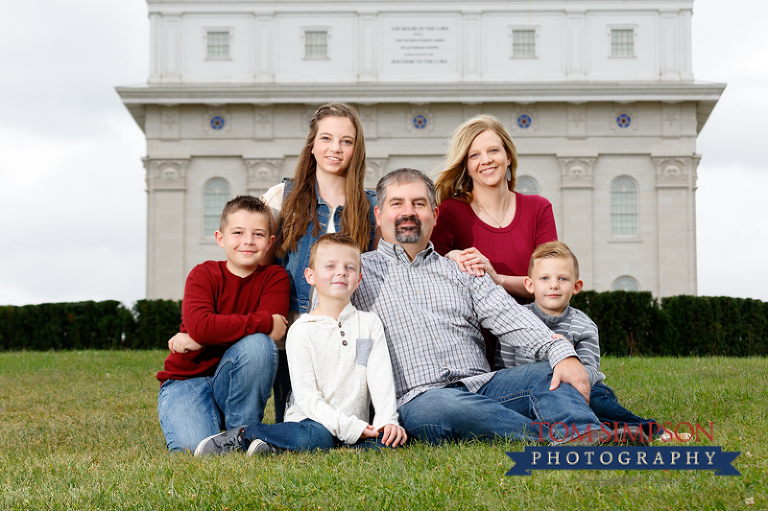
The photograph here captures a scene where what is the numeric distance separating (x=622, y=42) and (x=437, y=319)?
25.2m

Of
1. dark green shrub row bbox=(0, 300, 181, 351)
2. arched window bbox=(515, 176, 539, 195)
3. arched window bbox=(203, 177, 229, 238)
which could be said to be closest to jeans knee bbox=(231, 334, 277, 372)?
dark green shrub row bbox=(0, 300, 181, 351)

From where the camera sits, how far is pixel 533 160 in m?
25.9

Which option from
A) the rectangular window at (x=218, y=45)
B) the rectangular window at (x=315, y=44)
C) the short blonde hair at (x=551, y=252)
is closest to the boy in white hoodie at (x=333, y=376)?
the short blonde hair at (x=551, y=252)

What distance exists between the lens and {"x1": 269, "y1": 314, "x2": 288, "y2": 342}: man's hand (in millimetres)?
4227

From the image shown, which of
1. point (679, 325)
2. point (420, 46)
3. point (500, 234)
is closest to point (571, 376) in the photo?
point (500, 234)

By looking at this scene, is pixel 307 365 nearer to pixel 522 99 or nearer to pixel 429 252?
pixel 429 252

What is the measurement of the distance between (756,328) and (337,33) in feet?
58.7

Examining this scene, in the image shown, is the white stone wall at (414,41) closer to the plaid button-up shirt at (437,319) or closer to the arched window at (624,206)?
the arched window at (624,206)

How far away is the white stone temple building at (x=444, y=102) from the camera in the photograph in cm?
2528

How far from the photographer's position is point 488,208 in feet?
16.2

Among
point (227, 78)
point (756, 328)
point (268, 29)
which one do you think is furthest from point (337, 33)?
point (756, 328)

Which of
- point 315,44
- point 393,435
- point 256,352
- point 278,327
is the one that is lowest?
point 393,435

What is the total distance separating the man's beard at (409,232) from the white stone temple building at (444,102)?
2160 centimetres

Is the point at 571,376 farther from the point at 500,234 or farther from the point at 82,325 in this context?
the point at 82,325
